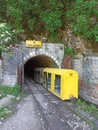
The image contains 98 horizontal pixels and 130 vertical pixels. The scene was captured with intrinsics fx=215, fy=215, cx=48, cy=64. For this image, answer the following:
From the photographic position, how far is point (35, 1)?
17969mm

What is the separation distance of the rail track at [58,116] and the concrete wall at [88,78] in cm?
212

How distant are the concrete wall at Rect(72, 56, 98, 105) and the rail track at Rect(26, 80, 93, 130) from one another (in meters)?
2.12

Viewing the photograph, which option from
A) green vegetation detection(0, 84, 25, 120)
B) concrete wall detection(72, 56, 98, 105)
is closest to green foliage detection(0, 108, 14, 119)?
green vegetation detection(0, 84, 25, 120)

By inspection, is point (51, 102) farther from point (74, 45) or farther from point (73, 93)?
point (74, 45)

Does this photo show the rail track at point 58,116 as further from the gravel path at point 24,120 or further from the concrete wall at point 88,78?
the concrete wall at point 88,78

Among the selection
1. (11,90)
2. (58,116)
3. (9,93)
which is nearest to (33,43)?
(11,90)

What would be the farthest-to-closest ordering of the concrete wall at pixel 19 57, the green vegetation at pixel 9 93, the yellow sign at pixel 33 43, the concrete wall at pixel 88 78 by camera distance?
the yellow sign at pixel 33 43 < the concrete wall at pixel 19 57 < the concrete wall at pixel 88 78 < the green vegetation at pixel 9 93

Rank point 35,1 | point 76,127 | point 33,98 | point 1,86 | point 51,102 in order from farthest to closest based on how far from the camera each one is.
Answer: point 35,1
point 1,86
point 33,98
point 51,102
point 76,127

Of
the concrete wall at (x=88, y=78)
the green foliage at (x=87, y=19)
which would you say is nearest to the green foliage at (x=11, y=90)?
the concrete wall at (x=88, y=78)

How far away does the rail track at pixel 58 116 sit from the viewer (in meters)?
8.79

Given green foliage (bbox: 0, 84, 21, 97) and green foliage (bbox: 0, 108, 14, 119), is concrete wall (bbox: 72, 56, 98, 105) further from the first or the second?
green foliage (bbox: 0, 108, 14, 119)

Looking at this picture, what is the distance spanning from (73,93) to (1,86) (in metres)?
5.78

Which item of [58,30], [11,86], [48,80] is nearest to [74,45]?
[58,30]

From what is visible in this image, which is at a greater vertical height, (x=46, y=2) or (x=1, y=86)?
(x=46, y=2)
